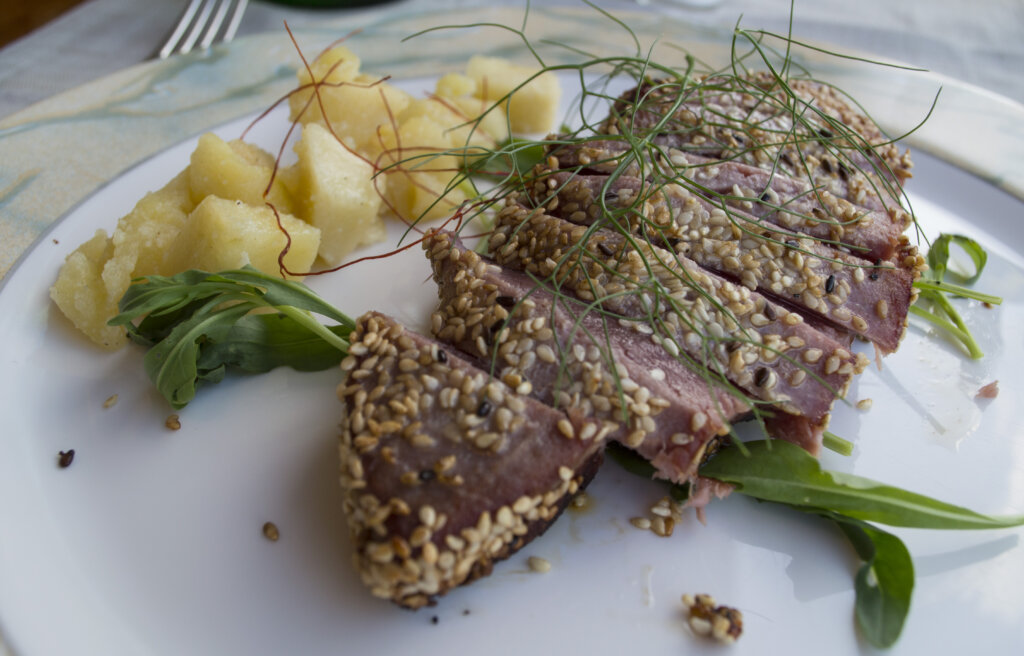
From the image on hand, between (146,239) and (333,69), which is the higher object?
(333,69)

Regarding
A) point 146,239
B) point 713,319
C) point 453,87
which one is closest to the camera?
point 713,319

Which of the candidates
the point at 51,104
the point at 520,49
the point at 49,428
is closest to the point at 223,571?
the point at 49,428

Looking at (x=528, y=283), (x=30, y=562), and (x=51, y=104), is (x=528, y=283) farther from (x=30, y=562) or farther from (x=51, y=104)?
(x=51, y=104)

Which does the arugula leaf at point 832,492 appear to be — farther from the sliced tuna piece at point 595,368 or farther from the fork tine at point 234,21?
the fork tine at point 234,21

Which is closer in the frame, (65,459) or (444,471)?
(444,471)

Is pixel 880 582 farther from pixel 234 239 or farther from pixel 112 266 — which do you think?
Answer: pixel 112 266

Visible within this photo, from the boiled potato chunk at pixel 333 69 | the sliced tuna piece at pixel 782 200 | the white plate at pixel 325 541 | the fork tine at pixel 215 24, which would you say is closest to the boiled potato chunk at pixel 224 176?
the boiled potato chunk at pixel 333 69

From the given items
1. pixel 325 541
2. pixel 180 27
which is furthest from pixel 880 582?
pixel 180 27
